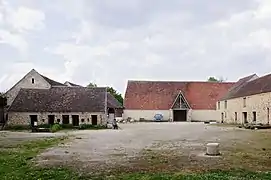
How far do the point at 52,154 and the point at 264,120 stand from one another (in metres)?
31.8

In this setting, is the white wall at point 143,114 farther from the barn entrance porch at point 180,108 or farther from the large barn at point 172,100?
the barn entrance porch at point 180,108

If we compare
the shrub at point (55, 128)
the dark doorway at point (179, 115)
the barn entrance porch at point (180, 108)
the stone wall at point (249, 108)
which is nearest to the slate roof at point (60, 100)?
the shrub at point (55, 128)

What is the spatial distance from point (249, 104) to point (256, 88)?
2.10 meters

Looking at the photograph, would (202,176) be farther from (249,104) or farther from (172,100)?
(172,100)

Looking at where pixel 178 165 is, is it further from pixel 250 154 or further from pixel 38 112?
pixel 38 112

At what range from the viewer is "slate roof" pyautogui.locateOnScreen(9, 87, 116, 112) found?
141 ft

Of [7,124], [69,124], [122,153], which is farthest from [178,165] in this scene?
[7,124]

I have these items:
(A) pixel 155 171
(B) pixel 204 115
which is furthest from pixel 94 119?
(A) pixel 155 171

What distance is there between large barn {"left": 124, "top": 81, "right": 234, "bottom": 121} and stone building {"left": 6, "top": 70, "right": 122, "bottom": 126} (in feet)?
51.8

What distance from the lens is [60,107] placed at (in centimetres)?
4341

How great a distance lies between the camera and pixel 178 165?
12.6 metres

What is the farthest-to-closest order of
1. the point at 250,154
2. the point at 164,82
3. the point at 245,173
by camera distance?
the point at 164,82, the point at 250,154, the point at 245,173

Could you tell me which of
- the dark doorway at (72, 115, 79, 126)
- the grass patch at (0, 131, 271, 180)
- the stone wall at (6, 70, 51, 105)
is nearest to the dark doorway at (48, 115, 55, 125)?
the dark doorway at (72, 115, 79, 126)

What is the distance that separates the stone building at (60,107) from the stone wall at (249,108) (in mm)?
16769
